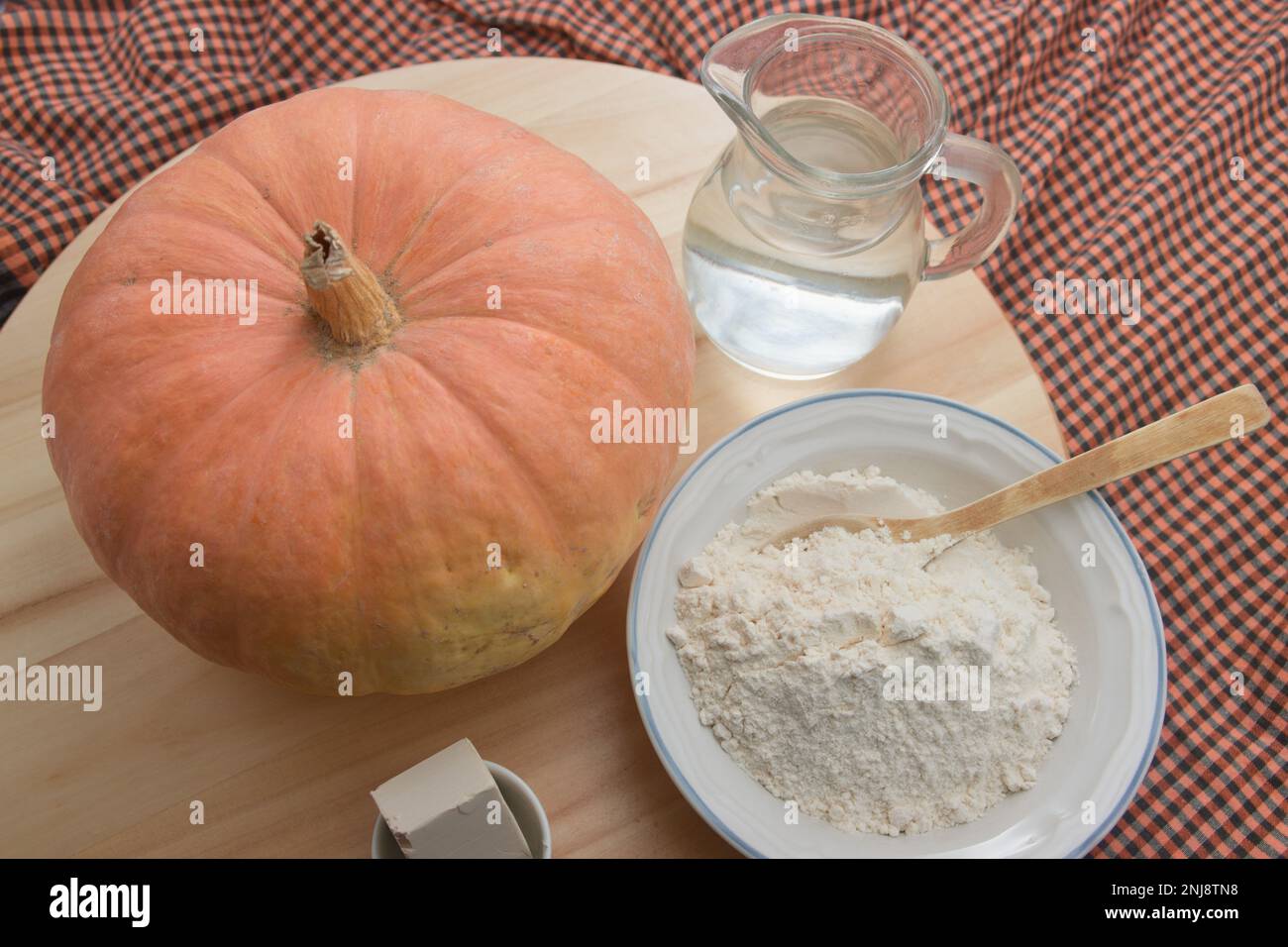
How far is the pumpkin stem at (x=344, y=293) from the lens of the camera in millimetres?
696

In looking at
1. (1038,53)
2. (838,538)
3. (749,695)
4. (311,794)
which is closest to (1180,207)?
(1038,53)

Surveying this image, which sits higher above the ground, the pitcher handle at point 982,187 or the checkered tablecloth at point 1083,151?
the pitcher handle at point 982,187

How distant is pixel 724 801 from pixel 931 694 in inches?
7.5

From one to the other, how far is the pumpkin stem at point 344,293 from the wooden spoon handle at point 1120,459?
524mm

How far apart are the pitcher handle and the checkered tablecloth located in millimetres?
539

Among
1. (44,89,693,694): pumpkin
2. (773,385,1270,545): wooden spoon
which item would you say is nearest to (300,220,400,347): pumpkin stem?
(44,89,693,694): pumpkin

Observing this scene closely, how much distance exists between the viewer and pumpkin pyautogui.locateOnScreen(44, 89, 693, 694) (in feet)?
2.47

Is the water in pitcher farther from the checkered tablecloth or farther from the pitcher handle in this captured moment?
the checkered tablecloth

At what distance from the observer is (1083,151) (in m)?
1.57

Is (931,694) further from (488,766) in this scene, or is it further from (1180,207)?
(1180,207)

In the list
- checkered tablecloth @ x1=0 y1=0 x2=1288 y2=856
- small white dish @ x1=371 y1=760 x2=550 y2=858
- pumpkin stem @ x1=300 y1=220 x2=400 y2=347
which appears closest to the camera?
pumpkin stem @ x1=300 y1=220 x2=400 y2=347

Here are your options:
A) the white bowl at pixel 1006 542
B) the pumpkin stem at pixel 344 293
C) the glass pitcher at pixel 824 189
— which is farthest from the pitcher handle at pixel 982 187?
the pumpkin stem at pixel 344 293

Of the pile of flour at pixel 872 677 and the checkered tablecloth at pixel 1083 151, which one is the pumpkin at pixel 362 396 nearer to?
the pile of flour at pixel 872 677

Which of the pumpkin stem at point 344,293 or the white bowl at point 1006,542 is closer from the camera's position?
the pumpkin stem at point 344,293
